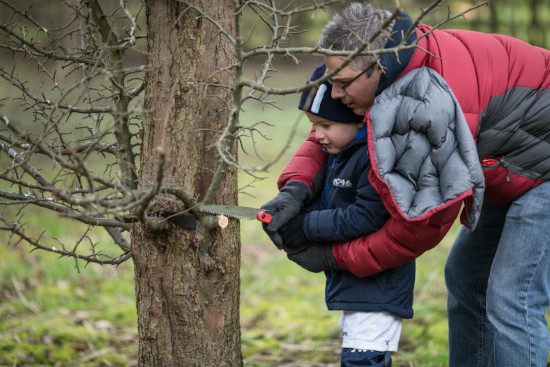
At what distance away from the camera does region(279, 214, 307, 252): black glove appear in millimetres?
2594

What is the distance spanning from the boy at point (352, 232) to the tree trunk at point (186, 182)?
0.94ft

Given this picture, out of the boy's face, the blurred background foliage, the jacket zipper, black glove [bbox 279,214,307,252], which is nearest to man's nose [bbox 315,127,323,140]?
the boy's face

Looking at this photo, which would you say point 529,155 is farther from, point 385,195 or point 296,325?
point 296,325

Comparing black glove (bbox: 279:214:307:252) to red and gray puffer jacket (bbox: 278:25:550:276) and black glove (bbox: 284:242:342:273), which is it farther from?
red and gray puffer jacket (bbox: 278:25:550:276)

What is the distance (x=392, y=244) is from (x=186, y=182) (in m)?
0.83

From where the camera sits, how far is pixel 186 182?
8.34 ft

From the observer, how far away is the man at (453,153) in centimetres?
226

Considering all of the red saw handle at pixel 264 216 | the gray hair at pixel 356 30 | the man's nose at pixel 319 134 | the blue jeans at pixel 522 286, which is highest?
the gray hair at pixel 356 30

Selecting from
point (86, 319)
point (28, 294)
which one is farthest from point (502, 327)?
point (28, 294)

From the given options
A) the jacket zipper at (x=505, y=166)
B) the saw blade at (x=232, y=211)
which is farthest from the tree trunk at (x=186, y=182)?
the jacket zipper at (x=505, y=166)

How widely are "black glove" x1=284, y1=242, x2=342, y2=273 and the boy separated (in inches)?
0.9

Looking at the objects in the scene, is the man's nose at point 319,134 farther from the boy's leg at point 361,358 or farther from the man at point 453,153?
the boy's leg at point 361,358

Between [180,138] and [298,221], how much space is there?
1.88ft

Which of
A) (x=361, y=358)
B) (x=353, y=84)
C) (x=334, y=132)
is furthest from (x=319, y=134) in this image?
(x=361, y=358)
